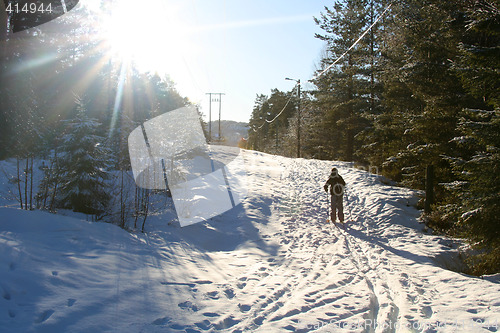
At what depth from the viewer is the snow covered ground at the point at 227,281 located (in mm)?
3666

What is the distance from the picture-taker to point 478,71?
6293mm

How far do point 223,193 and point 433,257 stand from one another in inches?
373

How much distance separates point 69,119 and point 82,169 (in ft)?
7.82

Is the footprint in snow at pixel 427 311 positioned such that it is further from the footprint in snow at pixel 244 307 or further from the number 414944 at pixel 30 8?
the number 414944 at pixel 30 8

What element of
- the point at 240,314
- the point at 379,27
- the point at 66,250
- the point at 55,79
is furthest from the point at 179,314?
the point at 379,27

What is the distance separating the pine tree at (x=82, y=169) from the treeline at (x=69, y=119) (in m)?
0.03

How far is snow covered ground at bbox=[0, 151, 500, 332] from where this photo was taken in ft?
12.0

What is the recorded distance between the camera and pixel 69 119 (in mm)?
10523

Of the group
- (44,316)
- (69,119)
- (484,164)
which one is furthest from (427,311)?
(69,119)

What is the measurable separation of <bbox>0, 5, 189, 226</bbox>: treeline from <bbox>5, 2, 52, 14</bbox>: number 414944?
2.60 ft

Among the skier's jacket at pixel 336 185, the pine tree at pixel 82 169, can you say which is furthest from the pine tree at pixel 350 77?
the pine tree at pixel 82 169

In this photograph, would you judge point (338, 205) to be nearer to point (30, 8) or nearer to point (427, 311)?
point (427, 311)

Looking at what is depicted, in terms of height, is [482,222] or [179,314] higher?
[482,222]

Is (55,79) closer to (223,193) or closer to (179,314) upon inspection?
(223,193)
